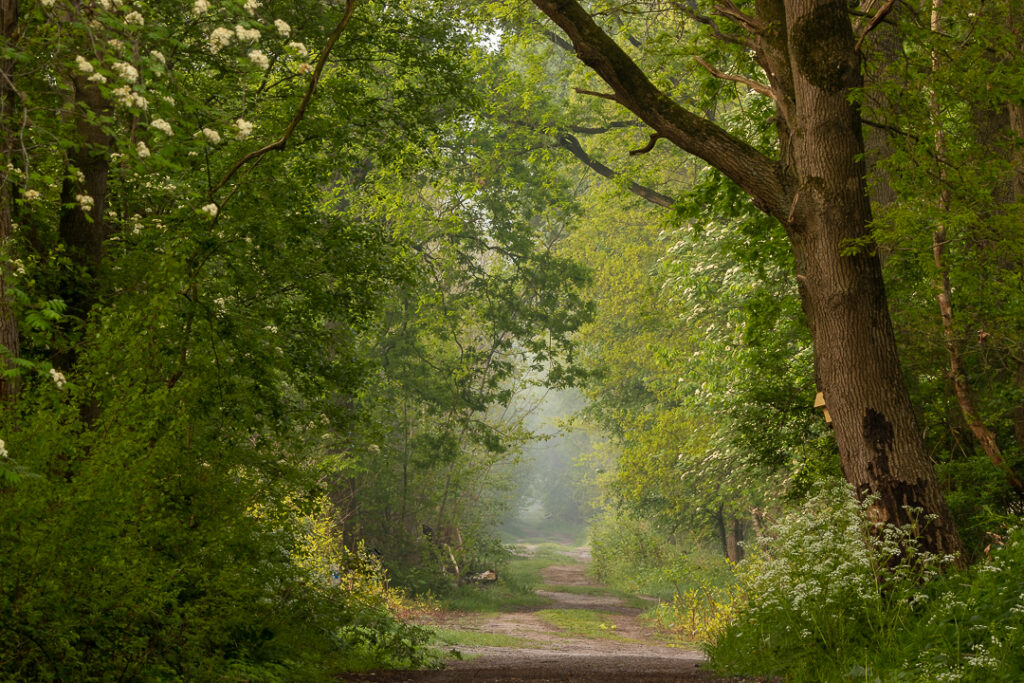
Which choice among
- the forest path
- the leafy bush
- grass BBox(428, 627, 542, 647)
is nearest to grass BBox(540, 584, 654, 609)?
the forest path

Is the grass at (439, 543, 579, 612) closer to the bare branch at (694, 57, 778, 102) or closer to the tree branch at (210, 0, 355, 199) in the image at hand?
the bare branch at (694, 57, 778, 102)

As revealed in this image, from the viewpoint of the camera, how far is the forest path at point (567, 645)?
8570 mm

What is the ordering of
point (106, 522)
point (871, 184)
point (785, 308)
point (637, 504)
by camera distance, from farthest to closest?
1. point (637, 504)
2. point (785, 308)
3. point (871, 184)
4. point (106, 522)

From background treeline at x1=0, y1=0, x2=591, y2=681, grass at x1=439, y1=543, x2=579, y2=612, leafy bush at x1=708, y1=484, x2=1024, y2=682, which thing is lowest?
grass at x1=439, y1=543, x2=579, y2=612

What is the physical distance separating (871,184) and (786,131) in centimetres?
118

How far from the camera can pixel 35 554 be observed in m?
4.20

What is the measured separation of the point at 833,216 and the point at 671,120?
1.73 metres

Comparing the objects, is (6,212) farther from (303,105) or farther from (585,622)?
(585,622)

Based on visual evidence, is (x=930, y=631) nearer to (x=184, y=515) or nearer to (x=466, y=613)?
(x=184, y=515)

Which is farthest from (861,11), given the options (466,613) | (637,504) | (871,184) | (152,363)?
(637,504)

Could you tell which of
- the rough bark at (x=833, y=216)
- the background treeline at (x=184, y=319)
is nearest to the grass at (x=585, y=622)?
the background treeline at (x=184, y=319)

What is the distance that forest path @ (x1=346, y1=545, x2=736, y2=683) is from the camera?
857 cm

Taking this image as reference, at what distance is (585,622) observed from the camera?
23328mm

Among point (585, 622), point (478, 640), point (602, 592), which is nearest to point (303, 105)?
point (478, 640)
